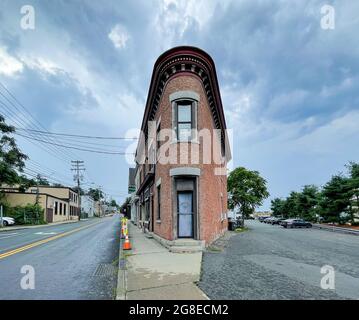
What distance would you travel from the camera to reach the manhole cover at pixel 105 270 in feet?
23.6

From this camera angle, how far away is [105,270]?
7770 mm

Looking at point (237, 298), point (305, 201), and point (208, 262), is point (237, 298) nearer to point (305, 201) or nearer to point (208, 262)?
point (208, 262)

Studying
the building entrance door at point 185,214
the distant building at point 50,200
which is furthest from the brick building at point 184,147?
the distant building at point 50,200

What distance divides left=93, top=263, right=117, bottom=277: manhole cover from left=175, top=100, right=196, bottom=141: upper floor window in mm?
6163

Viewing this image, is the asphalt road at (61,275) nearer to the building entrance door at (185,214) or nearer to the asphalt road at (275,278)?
the asphalt road at (275,278)

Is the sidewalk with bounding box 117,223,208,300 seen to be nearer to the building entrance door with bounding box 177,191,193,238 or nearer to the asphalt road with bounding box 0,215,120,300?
the asphalt road with bounding box 0,215,120,300

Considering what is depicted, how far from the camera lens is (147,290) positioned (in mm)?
5375

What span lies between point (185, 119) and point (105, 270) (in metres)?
7.39

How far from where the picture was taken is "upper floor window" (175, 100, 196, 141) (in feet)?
39.6

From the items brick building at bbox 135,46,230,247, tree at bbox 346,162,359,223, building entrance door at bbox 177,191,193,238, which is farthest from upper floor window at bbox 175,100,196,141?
tree at bbox 346,162,359,223

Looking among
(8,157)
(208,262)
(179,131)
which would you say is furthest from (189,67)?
(8,157)

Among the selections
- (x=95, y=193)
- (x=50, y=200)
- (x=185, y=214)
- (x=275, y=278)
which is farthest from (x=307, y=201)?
(x=95, y=193)

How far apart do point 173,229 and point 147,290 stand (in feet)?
19.3
